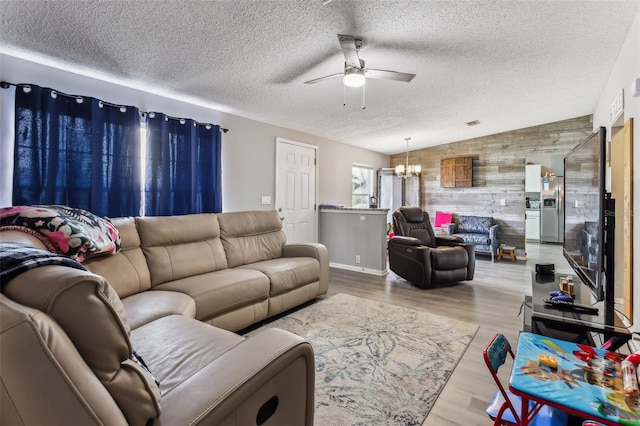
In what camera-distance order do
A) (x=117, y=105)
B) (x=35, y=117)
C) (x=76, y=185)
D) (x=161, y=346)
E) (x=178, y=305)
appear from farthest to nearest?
(x=117, y=105) → (x=76, y=185) → (x=35, y=117) → (x=178, y=305) → (x=161, y=346)

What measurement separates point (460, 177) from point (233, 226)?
5550 mm

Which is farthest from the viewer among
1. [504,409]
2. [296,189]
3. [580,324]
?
[296,189]

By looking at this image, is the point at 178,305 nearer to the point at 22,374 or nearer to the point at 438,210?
the point at 22,374

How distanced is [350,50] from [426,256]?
2.70 metres

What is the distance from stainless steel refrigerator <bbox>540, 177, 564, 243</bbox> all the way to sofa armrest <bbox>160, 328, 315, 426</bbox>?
901 centimetres

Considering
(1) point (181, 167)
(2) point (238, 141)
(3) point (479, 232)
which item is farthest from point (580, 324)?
(3) point (479, 232)

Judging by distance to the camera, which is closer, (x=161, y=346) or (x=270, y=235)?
(x=161, y=346)

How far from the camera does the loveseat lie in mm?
5898

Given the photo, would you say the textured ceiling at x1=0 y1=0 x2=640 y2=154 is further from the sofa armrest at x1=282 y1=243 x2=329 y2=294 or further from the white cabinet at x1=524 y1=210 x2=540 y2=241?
the white cabinet at x1=524 y1=210 x2=540 y2=241

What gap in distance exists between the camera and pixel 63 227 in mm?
1733

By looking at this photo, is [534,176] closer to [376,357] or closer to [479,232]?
[479,232]

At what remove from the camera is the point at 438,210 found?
7.25 meters

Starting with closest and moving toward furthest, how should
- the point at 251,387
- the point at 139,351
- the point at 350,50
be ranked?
the point at 251,387
the point at 139,351
the point at 350,50

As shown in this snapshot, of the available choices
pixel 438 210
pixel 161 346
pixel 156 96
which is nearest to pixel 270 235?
pixel 156 96
